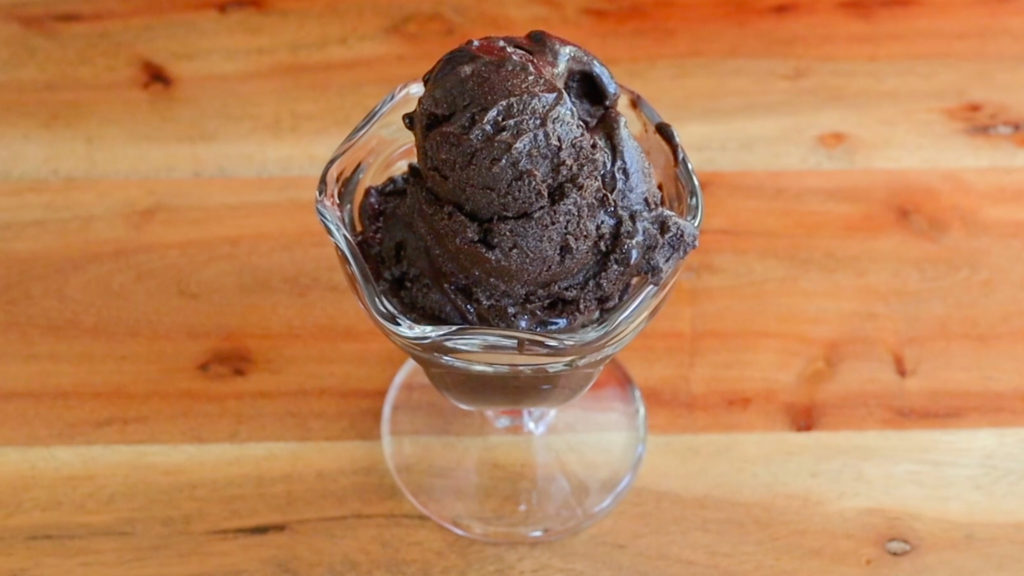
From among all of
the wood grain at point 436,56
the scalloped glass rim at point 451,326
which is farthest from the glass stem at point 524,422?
the wood grain at point 436,56

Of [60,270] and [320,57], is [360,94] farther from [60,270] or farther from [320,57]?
[60,270]

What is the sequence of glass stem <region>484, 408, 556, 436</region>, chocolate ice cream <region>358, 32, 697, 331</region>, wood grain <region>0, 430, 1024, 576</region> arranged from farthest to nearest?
glass stem <region>484, 408, 556, 436</region> < wood grain <region>0, 430, 1024, 576</region> < chocolate ice cream <region>358, 32, 697, 331</region>

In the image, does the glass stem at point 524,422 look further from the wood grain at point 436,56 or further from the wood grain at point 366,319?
the wood grain at point 436,56

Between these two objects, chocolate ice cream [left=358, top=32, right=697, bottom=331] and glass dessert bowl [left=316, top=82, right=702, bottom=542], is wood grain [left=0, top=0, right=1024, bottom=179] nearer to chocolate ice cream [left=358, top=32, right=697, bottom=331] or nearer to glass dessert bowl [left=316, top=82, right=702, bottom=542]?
glass dessert bowl [left=316, top=82, right=702, bottom=542]

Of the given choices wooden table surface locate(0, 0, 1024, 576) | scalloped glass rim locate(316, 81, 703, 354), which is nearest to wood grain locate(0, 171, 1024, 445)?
wooden table surface locate(0, 0, 1024, 576)

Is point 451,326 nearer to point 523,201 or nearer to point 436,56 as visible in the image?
point 523,201

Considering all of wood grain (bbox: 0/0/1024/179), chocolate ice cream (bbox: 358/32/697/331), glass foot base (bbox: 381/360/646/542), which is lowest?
glass foot base (bbox: 381/360/646/542)

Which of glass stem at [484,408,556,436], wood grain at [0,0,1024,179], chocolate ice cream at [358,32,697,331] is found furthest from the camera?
wood grain at [0,0,1024,179]

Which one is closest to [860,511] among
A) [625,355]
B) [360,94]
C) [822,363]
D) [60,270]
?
[822,363]

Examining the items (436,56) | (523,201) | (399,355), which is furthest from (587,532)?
(436,56)
